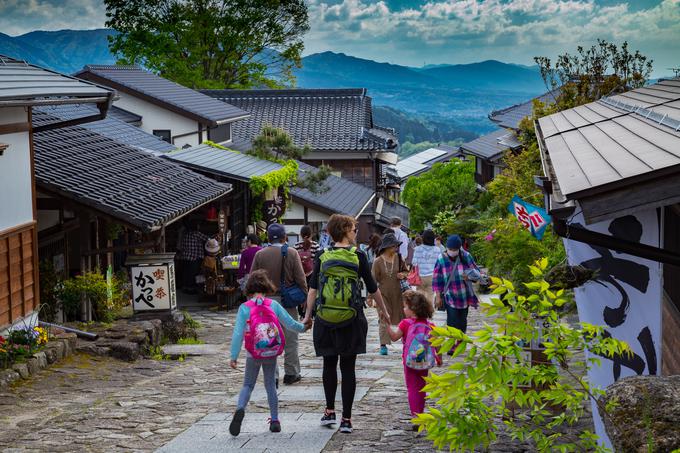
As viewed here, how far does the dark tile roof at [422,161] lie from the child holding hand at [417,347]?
62.6 m

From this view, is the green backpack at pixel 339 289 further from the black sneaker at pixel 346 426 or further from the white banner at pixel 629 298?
the white banner at pixel 629 298

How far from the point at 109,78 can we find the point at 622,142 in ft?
88.8

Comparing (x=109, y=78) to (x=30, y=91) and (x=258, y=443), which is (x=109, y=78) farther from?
(x=258, y=443)

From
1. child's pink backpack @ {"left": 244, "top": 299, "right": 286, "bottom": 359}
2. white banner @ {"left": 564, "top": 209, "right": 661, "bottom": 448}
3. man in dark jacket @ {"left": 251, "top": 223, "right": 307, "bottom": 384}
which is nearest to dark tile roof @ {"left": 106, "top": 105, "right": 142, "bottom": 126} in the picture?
man in dark jacket @ {"left": 251, "top": 223, "right": 307, "bottom": 384}

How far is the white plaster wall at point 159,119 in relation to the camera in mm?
31734

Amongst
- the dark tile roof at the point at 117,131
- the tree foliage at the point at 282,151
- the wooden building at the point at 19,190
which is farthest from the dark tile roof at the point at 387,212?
the wooden building at the point at 19,190

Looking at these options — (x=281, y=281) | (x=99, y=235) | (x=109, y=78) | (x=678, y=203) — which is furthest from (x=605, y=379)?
(x=109, y=78)

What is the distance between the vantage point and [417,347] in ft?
25.5

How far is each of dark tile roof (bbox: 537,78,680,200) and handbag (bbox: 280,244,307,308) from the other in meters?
2.98

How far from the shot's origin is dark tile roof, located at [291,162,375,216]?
27875mm

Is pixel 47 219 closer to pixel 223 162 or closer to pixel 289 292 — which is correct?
pixel 289 292

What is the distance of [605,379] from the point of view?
6734 millimetres

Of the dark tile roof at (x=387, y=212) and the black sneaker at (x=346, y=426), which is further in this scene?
the dark tile roof at (x=387, y=212)

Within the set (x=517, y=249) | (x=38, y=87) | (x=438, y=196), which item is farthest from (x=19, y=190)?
(x=438, y=196)
